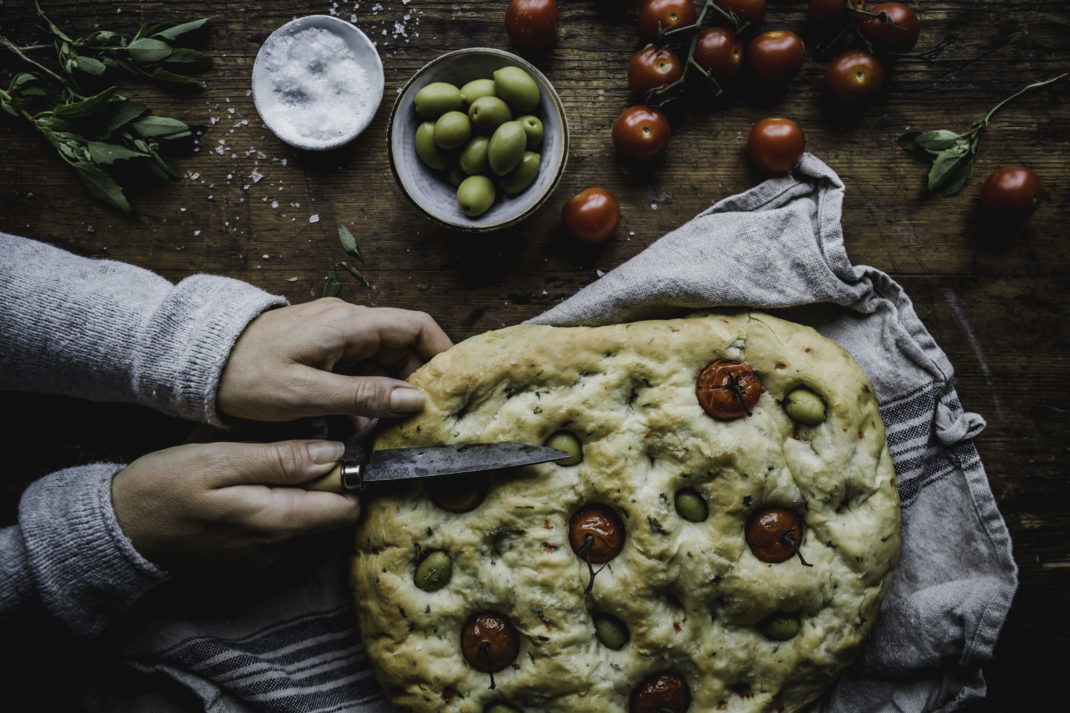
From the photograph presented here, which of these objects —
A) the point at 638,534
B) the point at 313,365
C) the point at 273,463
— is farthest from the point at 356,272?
the point at 638,534

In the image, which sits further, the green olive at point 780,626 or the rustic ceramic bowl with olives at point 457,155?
the rustic ceramic bowl with olives at point 457,155

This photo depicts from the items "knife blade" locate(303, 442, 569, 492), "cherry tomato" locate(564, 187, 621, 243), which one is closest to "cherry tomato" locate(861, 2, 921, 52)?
"cherry tomato" locate(564, 187, 621, 243)

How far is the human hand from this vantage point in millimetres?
2369

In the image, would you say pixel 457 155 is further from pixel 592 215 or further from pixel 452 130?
pixel 592 215

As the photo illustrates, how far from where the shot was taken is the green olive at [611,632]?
2.37m

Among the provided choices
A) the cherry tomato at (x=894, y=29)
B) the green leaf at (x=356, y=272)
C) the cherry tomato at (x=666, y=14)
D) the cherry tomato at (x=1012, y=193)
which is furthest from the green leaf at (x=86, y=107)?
A: the cherry tomato at (x=1012, y=193)

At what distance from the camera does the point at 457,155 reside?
2.79m

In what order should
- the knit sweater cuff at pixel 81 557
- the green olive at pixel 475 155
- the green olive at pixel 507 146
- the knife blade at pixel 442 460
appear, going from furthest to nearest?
Answer: the green olive at pixel 475 155 → the green olive at pixel 507 146 → the knit sweater cuff at pixel 81 557 → the knife blade at pixel 442 460

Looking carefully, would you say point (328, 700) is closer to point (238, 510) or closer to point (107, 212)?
point (238, 510)

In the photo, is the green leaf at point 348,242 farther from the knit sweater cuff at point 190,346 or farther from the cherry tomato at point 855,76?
the cherry tomato at point 855,76

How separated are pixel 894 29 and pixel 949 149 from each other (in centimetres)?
56

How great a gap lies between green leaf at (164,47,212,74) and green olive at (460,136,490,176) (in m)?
1.29

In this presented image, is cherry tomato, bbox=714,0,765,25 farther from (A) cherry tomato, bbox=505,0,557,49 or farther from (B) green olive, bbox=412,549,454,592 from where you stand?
(B) green olive, bbox=412,549,454,592

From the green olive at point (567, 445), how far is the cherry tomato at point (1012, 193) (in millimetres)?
2083
